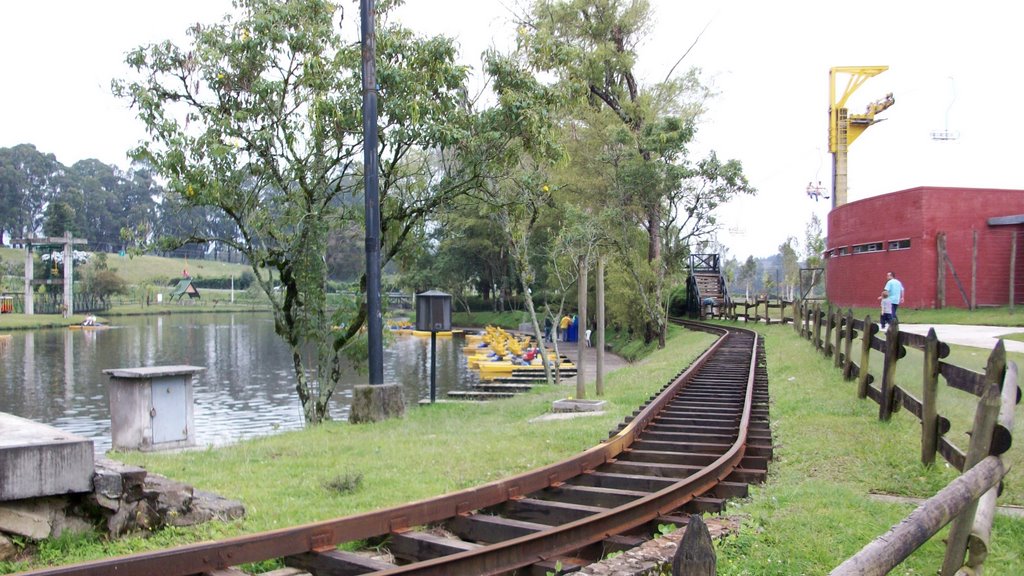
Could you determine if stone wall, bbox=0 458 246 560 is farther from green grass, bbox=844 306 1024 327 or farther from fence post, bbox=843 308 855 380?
green grass, bbox=844 306 1024 327

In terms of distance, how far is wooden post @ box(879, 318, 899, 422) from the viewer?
840 cm

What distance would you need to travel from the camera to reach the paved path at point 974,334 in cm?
1524

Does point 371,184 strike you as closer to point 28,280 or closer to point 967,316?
point 967,316

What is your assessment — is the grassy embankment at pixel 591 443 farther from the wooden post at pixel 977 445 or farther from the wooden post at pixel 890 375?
the wooden post at pixel 977 445

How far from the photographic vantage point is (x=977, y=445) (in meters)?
4.45

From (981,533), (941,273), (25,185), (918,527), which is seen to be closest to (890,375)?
(981,533)

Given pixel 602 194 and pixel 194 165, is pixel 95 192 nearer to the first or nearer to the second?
pixel 602 194

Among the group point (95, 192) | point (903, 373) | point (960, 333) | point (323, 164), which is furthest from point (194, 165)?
point (95, 192)

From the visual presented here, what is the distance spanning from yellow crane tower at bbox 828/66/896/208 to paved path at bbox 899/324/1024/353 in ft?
111

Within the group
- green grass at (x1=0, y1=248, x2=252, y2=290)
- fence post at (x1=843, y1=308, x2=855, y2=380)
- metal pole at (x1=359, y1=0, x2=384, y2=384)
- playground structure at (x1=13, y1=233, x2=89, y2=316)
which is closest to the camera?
metal pole at (x1=359, y1=0, x2=384, y2=384)

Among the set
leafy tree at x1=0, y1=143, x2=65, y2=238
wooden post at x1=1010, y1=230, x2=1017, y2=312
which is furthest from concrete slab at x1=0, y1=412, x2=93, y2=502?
leafy tree at x1=0, y1=143, x2=65, y2=238

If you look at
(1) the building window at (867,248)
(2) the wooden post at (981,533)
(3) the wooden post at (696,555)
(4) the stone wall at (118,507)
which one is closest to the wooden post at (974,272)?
(1) the building window at (867,248)

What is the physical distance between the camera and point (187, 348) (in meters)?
43.2

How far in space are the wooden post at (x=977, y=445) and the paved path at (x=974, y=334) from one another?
971cm
